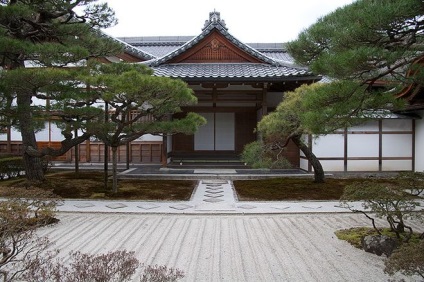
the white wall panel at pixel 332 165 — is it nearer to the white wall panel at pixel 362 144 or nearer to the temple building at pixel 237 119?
the temple building at pixel 237 119

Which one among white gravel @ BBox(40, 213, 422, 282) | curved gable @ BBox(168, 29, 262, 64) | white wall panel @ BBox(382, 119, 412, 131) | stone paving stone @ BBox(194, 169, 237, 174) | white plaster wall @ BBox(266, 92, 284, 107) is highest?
curved gable @ BBox(168, 29, 262, 64)

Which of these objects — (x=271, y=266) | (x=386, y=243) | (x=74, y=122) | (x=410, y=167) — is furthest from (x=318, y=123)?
(x=410, y=167)

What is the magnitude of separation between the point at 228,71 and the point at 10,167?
8682mm

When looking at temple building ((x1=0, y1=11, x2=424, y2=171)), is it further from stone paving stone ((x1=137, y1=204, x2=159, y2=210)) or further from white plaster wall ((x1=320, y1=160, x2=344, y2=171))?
stone paving stone ((x1=137, y1=204, x2=159, y2=210))

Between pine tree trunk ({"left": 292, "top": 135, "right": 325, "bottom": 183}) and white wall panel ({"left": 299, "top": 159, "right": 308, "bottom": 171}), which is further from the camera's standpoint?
white wall panel ({"left": 299, "top": 159, "right": 308, "bottom": 171})

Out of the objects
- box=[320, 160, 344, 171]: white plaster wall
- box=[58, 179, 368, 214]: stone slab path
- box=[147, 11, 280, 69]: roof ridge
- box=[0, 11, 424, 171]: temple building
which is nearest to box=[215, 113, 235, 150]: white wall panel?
box=[0, 11, 424, 171]: temple building

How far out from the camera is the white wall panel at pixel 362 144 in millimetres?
13078

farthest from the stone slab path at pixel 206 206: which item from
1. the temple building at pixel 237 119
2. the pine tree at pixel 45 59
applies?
the temple building at pixel 237 119

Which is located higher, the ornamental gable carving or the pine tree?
the ornamental gable carving

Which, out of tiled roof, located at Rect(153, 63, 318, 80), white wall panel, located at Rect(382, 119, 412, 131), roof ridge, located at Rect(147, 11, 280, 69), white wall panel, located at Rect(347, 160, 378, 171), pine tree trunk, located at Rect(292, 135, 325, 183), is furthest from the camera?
roof ridge, located at Rect(147, 11, 280, 69)

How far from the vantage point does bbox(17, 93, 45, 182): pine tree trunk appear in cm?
881

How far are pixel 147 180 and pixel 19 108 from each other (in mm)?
4662

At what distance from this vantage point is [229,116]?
15.6 metres

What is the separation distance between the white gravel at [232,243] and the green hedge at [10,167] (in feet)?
19.1
